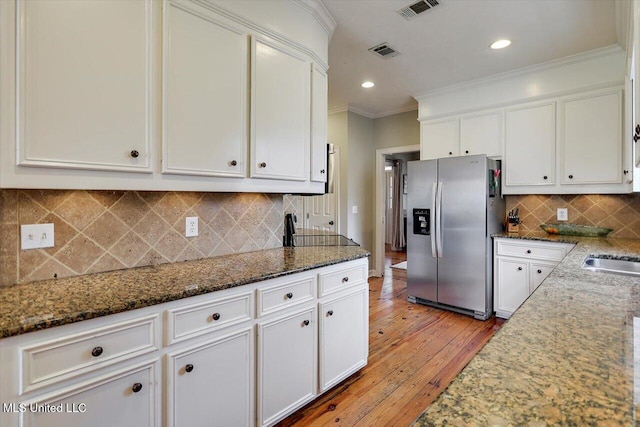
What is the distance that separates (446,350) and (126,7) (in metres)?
3.25

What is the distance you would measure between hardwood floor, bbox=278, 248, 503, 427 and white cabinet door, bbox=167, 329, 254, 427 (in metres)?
0.44

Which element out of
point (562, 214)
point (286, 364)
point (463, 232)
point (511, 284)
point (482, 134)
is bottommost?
point (286, 364)

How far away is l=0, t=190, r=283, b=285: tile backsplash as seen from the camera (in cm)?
140

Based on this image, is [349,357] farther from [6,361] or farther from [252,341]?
[6,361]

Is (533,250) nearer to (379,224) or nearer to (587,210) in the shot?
(587,210)

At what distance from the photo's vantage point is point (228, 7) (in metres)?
1.80

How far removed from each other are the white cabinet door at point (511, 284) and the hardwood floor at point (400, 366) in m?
0.21

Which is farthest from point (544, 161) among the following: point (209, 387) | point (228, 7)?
point (209, 387)

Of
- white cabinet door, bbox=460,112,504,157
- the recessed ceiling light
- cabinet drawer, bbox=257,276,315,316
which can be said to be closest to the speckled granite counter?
cabinet drawer, bbox=257,276,315,316

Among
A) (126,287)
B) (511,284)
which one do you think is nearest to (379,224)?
(511,284)

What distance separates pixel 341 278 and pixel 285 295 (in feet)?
1.61

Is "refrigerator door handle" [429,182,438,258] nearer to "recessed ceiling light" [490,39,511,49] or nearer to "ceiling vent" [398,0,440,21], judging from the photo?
"recessed ceiling light" [490,39,511,49]

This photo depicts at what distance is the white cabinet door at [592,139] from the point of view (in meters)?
2.92

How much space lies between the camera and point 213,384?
4.75ft
